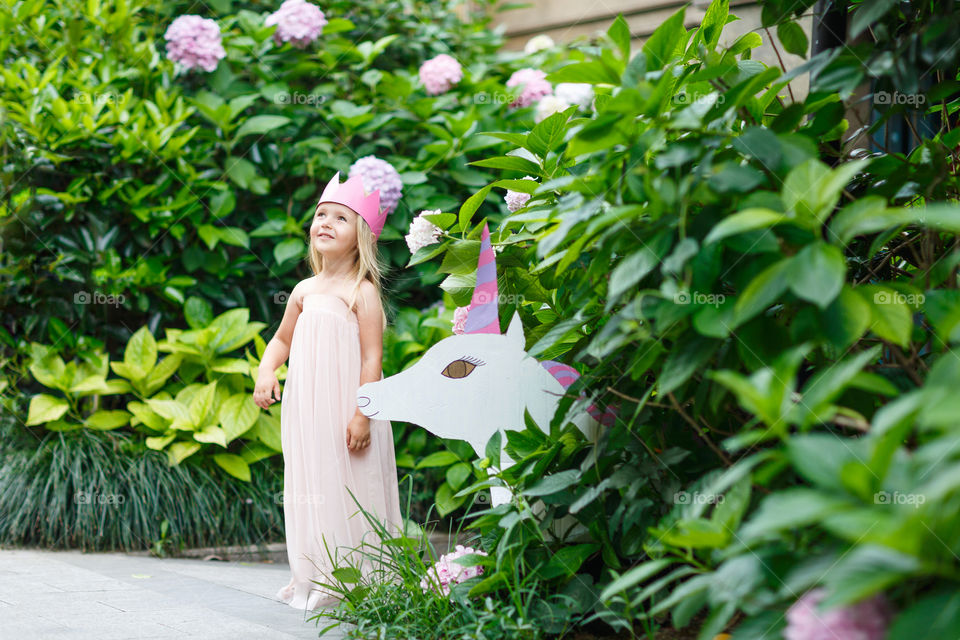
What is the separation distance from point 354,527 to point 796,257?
2.36 metres

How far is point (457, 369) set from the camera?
2.95 meters

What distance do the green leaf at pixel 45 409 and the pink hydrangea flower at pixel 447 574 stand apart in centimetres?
→ 272

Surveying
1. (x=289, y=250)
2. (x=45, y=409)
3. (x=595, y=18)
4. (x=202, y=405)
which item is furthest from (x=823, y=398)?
(x=595, y=18)

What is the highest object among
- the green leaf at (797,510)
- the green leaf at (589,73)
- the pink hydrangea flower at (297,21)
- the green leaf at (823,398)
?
the pink hydrangea flower at (297,21)

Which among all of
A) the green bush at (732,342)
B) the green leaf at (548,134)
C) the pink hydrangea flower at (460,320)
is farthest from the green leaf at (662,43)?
the pink hydrangea flower at (460,320)

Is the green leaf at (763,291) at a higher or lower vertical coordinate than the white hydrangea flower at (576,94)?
lower

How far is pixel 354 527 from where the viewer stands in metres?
3.42

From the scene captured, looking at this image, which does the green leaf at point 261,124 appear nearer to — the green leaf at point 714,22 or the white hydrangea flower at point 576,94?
the white hydrangea flower at point 576,94

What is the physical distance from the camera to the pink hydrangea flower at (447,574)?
2682mm

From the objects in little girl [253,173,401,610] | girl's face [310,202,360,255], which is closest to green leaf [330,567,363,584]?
little girl [253,173,401,610]

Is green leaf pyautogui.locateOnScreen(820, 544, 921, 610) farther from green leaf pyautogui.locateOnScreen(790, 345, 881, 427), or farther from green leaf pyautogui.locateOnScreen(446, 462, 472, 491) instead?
green leaf pyautogui.locateOnScreen(446, 462, 472, 491)

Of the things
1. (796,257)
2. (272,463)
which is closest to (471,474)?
(272,463)

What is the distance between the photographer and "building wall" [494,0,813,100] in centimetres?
609

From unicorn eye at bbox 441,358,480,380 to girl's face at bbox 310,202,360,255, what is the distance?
3.05 feet
